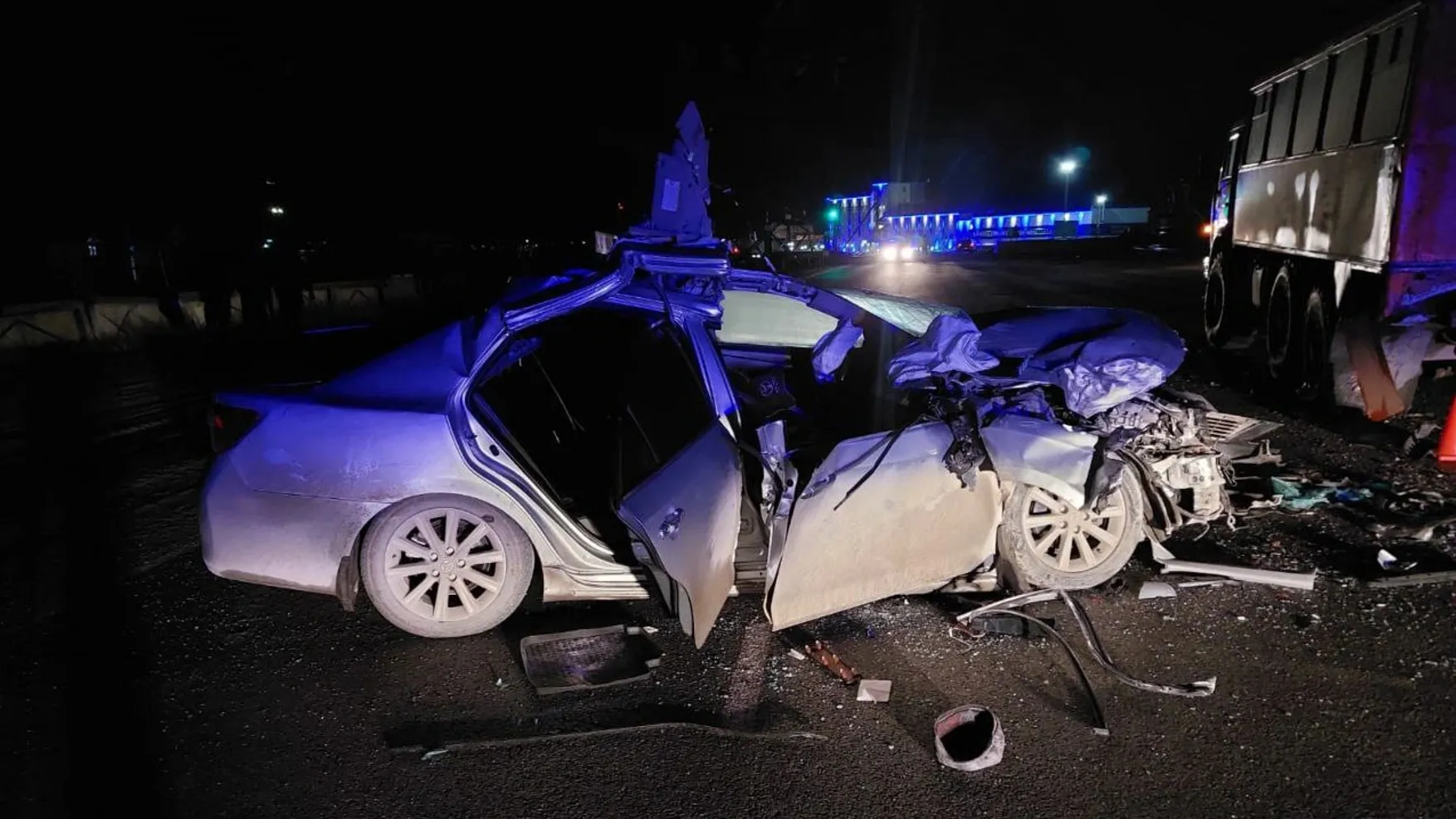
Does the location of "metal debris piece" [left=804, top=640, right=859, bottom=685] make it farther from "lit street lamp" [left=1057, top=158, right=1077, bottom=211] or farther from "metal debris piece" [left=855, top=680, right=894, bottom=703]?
"lit street lamp" [left=1057, top=158, right=1077, bottom=211]

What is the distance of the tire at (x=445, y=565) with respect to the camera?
3.57 meters

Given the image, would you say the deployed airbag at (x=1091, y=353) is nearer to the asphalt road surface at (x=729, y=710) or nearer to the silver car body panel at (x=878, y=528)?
the silver car body panel at (x=878, y=528)

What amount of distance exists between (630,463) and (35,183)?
2753cm

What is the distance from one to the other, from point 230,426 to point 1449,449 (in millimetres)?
6982

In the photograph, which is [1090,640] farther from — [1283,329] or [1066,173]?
[1066,173]

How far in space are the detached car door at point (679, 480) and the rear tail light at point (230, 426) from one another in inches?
61.2

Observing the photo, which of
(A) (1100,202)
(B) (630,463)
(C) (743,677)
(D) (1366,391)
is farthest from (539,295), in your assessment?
(A) (1100,202)

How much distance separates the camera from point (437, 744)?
298 cm

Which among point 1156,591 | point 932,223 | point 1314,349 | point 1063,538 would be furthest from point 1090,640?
point 932,223

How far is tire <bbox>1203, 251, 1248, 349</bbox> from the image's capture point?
10674mm

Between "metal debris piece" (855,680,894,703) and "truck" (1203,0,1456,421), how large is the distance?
5626mm

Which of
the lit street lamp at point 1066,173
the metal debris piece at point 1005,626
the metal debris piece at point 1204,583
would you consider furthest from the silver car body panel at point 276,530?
the lit street lamp at point 1066,173

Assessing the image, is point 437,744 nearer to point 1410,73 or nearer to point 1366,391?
point 1366,391

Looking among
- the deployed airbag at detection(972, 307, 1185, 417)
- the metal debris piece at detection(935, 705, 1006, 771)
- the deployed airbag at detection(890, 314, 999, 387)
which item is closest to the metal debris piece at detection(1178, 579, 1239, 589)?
the deployed airbag at detection(972, 307, 1185, 417)
